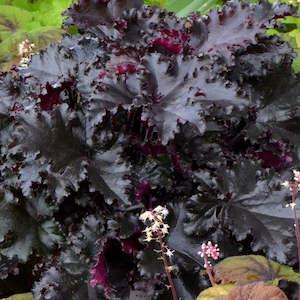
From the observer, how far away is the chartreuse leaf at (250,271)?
953 millimetres

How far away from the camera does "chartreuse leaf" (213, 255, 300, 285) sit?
95 centimetres

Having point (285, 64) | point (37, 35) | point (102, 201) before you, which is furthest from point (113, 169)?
point (37, 35)

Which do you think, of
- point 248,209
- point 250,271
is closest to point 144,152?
point 248,209

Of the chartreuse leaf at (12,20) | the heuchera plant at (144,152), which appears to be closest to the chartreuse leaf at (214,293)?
the heuchera plant at (144,152)

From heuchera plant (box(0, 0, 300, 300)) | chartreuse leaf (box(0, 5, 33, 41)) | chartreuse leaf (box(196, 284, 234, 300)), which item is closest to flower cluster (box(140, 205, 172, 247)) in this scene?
chartreuse leaf (box(196, 284, 234, 300))

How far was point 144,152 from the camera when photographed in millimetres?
1372

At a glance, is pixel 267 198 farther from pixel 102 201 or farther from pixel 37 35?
pixel 37 35

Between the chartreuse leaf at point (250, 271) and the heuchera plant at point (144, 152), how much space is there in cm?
17

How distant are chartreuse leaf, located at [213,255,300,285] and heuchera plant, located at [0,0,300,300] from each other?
0.17 meters

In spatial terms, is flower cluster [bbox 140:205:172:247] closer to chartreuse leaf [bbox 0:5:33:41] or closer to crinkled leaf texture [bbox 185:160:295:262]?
crinkled leaf texture [bbox 185:160:295:262]

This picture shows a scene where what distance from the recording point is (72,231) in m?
1.30

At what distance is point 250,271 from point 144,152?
1.72 ft

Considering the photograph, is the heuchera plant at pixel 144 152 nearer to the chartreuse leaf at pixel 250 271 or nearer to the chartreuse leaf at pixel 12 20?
the chartreuse leaf at pixel 250 271

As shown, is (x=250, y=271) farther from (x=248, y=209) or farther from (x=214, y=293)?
(x=248, y=209)
